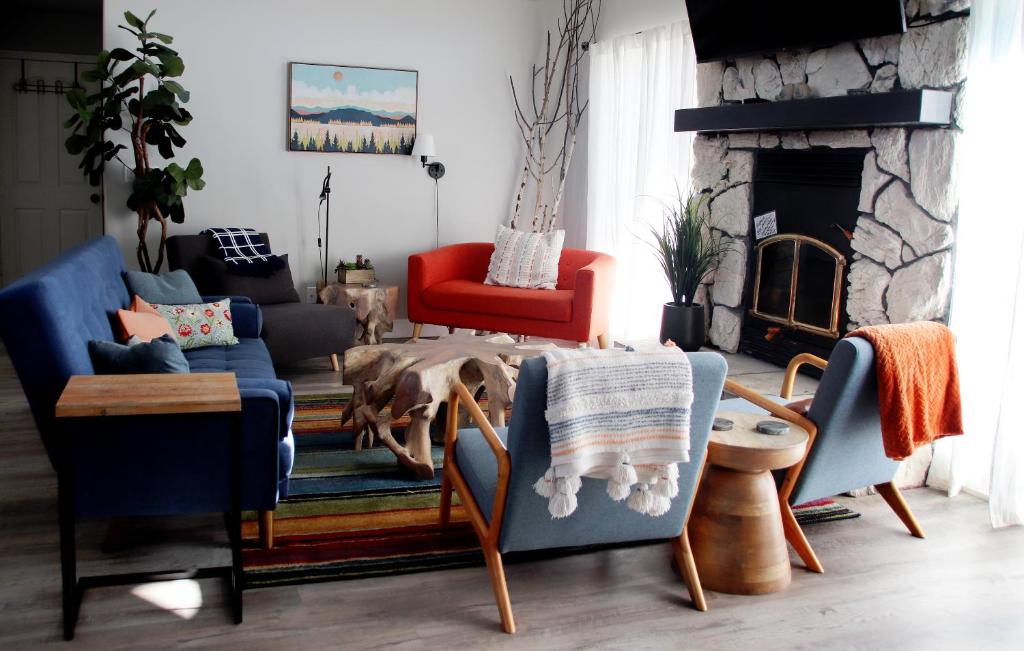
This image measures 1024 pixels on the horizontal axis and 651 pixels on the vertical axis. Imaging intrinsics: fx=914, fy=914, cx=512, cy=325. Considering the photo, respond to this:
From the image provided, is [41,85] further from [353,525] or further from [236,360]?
[353,525]

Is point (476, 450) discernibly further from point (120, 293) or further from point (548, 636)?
point (120, 293)

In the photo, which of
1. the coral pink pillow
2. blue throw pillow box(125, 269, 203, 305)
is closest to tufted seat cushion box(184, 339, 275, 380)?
the coral pink pillow

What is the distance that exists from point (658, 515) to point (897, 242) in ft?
7.19

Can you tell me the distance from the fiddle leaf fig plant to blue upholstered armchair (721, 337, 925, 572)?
388 centimetres

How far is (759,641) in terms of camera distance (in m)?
2.54

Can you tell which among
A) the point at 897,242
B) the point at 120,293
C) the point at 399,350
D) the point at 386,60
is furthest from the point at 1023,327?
the point at 386,60

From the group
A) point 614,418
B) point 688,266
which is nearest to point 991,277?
point 688,266

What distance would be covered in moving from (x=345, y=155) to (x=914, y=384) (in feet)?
14.7

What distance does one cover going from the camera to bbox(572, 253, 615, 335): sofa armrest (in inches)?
217

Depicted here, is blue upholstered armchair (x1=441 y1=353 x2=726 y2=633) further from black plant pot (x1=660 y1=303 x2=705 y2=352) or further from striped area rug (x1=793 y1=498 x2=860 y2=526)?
black plant pot (x1=660 y1=303 x2=705 y2=352)

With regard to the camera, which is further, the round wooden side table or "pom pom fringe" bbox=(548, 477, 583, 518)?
the round wooden side table

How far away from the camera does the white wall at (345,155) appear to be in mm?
6020

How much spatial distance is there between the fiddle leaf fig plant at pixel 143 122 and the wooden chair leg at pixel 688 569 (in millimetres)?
4026

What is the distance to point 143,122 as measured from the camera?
5.70m
